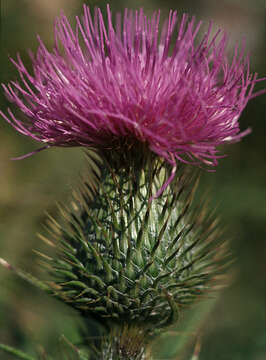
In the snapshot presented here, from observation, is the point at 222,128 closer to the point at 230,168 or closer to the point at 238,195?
the point at 238,195

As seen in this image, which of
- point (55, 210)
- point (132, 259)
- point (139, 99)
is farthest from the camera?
point (55, 210)

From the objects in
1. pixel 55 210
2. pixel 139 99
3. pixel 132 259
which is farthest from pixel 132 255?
pixel 55 210

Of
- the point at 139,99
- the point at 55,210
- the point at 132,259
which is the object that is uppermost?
the point at 139,99

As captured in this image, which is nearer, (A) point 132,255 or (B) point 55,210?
(A) point 132,255

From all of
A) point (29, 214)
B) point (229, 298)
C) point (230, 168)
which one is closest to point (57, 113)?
point (29, 214)

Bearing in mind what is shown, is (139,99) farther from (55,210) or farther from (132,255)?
(55,210)

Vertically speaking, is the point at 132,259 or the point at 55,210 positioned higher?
the point at 132,259
